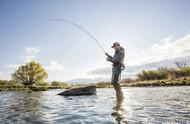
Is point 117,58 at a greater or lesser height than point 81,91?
greater

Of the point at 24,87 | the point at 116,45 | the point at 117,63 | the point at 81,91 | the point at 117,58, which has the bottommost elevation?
the point at 81,91

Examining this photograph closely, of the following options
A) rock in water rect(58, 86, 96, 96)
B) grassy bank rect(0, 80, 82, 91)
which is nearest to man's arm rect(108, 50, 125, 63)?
rock in water rect(58, 86, 96, 96)

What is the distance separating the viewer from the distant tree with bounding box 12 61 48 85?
71.7 metres

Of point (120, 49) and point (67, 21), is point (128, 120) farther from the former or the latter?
point (67, 21)

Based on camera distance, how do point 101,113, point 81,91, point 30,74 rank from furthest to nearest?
point 30,74
point 81,91
point 101,113

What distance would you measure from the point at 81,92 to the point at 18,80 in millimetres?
56985

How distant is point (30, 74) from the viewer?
7219cm

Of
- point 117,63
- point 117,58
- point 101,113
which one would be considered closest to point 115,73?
point 117,63

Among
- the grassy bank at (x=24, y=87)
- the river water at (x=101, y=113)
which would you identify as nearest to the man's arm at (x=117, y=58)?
the river water at (x=101, y=113)

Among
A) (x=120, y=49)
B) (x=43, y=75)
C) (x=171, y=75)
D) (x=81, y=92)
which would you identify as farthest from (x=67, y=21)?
(x=43, y=75)

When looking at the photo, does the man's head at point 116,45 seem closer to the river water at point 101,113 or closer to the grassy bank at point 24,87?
the river water at point 101,113

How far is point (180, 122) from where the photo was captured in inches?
204

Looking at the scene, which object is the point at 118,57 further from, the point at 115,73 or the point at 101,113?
the point at 101,113

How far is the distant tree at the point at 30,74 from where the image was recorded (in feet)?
235
